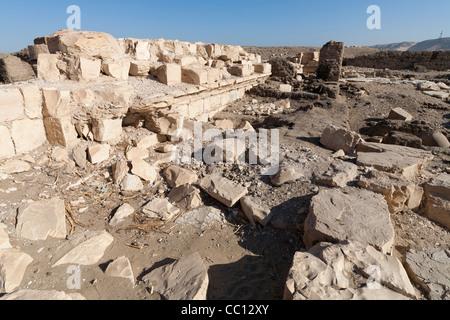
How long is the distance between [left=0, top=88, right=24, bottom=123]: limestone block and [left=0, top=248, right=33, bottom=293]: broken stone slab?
201cm

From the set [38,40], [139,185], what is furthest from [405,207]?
[38,40]

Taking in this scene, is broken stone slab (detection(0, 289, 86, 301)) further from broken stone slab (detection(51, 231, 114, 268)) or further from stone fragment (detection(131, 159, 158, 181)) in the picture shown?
stone fragment (detection(131, 159, 158, 181))

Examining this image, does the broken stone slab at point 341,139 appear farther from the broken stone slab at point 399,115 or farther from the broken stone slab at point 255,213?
the broken stone slab at point 399,115

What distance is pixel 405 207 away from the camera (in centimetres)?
348

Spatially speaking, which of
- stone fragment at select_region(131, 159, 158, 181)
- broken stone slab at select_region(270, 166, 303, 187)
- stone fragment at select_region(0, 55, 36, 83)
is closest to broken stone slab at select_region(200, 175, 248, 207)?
broken stone slab at select_region(270, 166, 303, 187)

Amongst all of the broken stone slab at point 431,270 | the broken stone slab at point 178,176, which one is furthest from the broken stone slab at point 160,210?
the broken stone slab at point 431,270

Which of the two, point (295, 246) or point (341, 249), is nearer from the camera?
point (341, 249)

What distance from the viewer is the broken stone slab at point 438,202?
3281 millimetres

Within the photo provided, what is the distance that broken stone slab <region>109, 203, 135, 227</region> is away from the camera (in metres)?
3.23

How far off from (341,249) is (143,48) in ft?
21.0

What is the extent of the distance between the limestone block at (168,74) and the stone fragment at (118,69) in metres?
0.71
